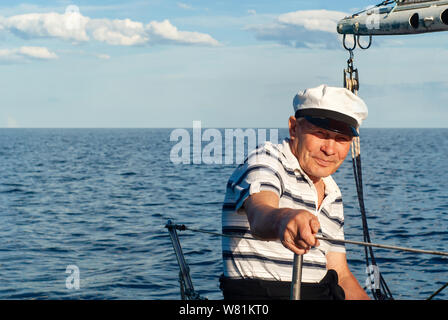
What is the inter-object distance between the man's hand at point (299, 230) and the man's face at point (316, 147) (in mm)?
1005

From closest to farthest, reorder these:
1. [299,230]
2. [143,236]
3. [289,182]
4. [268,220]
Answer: [299,230]
[268,220]
[289,182]
[143,236]

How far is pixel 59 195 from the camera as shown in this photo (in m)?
28.1

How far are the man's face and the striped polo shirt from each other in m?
0.05

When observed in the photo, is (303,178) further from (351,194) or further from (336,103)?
(351,194)

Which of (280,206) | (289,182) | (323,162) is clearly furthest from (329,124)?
(280,206)

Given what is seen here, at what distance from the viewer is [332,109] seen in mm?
3393

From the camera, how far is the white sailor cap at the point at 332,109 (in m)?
3.39

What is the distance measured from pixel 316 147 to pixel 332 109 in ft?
0.77

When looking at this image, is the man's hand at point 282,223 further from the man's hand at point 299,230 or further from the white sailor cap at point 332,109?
the white sailor cap at point 332,109

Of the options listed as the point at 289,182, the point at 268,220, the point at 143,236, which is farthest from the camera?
the point at 143,236

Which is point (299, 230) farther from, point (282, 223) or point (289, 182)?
point (289, 182)

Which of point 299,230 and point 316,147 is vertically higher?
point 316,147

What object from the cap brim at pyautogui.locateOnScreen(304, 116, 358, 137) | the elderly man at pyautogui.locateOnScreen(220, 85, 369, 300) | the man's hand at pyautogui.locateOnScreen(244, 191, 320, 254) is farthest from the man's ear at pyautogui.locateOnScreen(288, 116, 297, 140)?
the man's hand at pyautogui.locateOnScreen(244, 191, 320, 254)

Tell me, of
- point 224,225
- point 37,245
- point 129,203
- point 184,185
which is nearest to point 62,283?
point 37,245
